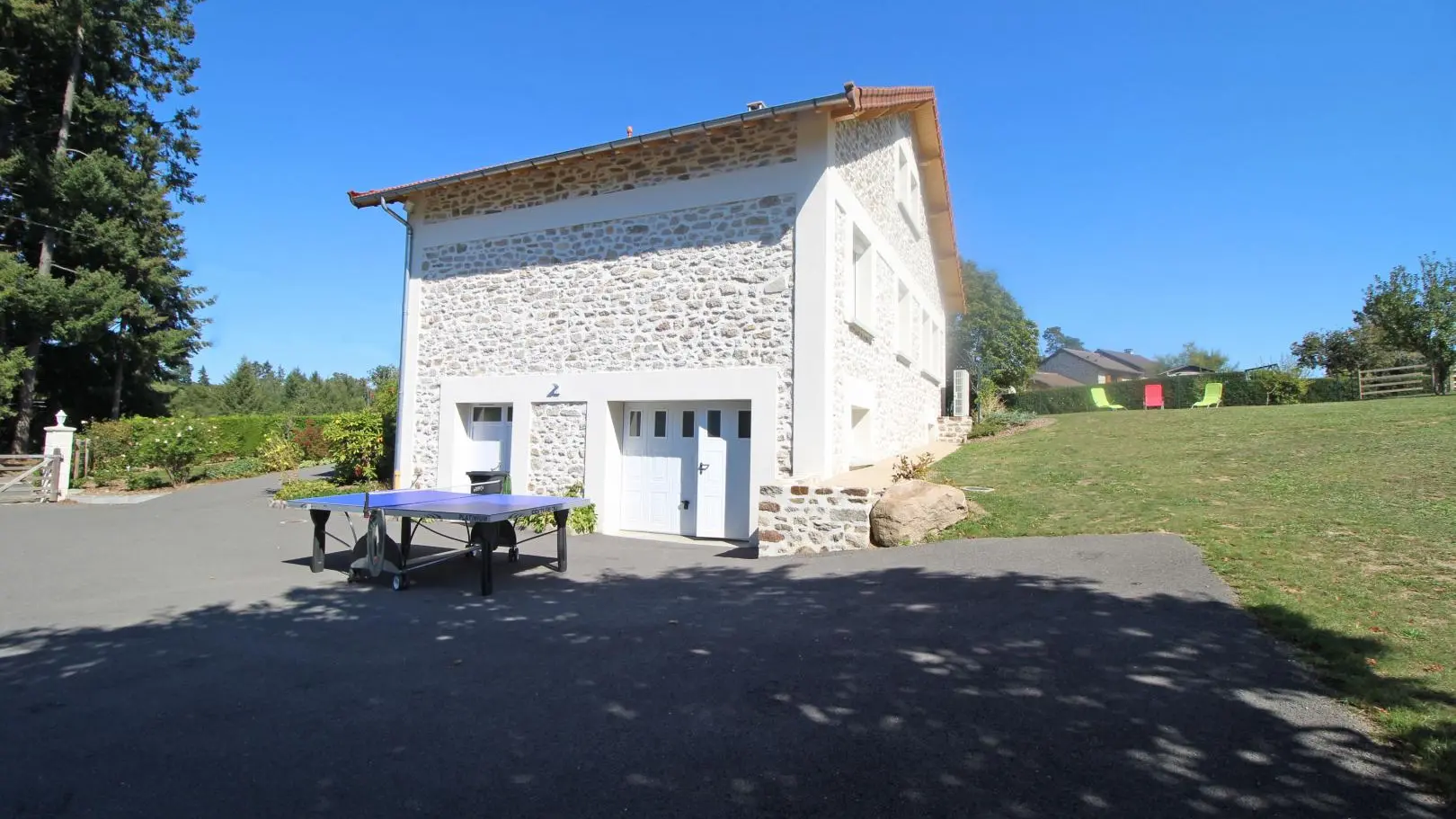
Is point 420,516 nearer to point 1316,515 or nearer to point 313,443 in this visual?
point 1316,515

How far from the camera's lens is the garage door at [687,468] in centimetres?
995

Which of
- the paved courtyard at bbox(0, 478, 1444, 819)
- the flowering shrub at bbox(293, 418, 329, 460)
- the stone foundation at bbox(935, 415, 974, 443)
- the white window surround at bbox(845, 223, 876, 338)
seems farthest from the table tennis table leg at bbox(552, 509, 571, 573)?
the flowering shrub at bbox(293, 418, 329, 460)

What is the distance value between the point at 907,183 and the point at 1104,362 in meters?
57.1

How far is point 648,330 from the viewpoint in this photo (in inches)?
406

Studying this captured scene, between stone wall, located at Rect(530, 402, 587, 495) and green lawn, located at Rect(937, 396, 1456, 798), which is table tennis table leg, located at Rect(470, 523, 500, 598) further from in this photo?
green lawn, located at Rect(937, 396, 1456, 798)

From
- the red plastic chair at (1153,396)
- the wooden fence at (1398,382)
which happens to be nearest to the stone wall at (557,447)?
the wooden fence at (1398,382)

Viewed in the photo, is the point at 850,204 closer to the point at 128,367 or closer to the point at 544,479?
the point at 544,479

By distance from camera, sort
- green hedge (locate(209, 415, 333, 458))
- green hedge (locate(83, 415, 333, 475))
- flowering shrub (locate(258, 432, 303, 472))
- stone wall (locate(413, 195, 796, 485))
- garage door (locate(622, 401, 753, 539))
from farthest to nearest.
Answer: green hedge (locate(209, 415, 333, 458))
flowering shrub (locate(258, 432, 303, 472))
green hedge (locate(83, 415, 333, 475))
garage door (locate(622, 401, 753, 539))
stone wall (locate(413, 195, 796, 485))

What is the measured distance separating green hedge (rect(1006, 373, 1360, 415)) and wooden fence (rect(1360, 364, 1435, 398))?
42 cm

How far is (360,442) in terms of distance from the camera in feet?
46.7

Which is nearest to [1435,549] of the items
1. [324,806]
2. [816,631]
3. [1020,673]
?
[1020,673]

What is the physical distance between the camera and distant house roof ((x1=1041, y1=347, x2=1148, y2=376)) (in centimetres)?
6167

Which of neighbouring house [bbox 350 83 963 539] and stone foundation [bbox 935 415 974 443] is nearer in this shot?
neighbouring house [bbox 350 83 963 539]

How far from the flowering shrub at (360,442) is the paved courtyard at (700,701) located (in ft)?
24.7
